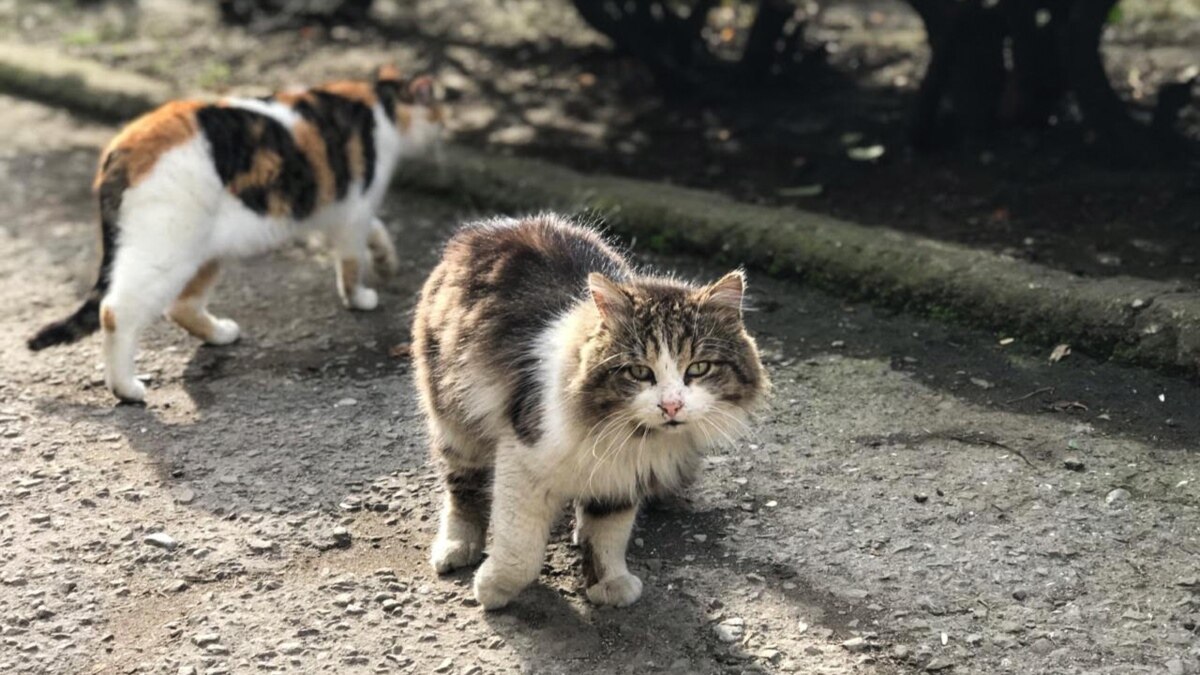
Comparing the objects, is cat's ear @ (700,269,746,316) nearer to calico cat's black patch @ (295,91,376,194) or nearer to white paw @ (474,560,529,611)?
white paw @ (474,560,529,611)

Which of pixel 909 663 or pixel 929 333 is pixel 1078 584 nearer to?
pixel 909 663

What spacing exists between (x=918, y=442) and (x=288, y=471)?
6.72ft

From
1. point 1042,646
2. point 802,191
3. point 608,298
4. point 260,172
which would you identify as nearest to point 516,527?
point 608,298

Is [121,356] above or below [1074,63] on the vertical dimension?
below

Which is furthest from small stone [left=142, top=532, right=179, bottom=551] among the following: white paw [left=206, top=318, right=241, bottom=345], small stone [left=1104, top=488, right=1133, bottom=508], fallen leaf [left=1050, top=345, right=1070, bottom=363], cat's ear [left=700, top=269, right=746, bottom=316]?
fallen leaf [left=1050, top=345, right=1070, bottom=363]

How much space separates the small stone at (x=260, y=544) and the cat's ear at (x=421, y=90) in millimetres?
2799

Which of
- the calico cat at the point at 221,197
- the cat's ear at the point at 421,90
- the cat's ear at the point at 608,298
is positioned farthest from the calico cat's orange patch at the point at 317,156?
the cat's ear at the point at 608,298

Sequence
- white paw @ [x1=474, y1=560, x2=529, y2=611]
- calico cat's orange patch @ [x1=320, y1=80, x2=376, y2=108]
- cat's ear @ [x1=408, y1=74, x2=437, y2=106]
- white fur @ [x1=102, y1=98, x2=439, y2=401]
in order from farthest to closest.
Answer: cat's ear @ [x1=408, y1=74, x2=437, y2=106]
calico cat's orange patch @ [x1=320, y1=80, x2=376, y2=108]
white fur @ [x1=102, y1=98, x2=439, y2=401]
white paw @ [x1=474, y1=560, x2=529, y2=611]

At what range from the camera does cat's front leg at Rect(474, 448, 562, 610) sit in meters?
3.37

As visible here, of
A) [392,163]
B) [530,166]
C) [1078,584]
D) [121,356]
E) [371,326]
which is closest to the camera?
[1078,584]

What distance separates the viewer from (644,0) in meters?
7.54

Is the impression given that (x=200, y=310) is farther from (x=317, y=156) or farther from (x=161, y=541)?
(x=161, y=541)

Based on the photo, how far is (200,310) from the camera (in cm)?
521

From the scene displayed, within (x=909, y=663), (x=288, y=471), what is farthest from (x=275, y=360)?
(x=909, y=663)
